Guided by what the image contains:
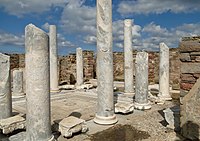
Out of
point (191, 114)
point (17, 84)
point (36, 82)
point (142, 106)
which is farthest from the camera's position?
point (17, 84)

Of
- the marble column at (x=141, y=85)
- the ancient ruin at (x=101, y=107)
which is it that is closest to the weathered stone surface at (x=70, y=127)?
the ancient ruin at (x=101, y=107)

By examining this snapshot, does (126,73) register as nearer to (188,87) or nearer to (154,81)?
(188,87)

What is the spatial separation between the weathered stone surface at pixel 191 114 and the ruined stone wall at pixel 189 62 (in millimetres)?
430

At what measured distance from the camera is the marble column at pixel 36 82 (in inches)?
177

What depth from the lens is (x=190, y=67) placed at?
5.56 m

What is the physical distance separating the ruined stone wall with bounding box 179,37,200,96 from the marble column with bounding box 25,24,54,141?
→ 370 cm

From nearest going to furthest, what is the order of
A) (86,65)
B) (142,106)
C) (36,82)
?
(36,82) < (142,106) < (86,65)

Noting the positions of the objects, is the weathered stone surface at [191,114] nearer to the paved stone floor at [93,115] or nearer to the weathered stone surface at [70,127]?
the paved stone floor at [93,115]

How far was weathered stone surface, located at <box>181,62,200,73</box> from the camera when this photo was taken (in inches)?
213

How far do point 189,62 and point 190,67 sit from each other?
0.46 feet

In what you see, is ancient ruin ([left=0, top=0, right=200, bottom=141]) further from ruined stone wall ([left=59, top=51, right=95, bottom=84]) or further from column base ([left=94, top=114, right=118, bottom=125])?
ruined stone wall ([left=59, top=51, right=95, bottom=84])

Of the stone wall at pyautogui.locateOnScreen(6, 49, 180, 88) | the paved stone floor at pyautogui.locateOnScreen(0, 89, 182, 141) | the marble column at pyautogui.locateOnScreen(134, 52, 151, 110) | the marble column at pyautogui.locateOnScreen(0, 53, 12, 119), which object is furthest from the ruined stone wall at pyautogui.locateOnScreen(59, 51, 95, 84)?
the marble column at pyautogui.locateOnScreen(0, 53, 12, 119)

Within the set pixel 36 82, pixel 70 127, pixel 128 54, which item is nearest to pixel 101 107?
pixel 70 127

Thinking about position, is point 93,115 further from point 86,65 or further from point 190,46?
point 86,65
